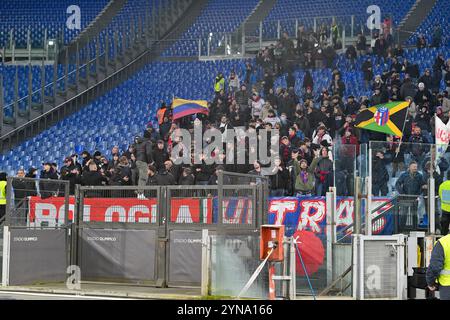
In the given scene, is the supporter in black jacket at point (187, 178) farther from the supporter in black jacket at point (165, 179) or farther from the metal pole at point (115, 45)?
the metal pole at point (115, 45)

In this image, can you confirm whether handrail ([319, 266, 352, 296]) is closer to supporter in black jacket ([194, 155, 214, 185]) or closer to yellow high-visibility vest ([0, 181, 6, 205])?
yellow high-visibility vest ([0, 181, 6, 205])

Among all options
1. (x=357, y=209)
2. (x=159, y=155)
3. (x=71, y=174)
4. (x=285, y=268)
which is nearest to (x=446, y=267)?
(x=285, y=268)

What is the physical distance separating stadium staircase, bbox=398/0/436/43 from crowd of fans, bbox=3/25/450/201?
2268 mm

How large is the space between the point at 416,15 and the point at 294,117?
7.76 meters

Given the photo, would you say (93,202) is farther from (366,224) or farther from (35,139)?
(35,139)

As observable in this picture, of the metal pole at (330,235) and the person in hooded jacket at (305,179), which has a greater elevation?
the person in hooded jacket at (305,179)

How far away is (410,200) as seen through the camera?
16062 mm

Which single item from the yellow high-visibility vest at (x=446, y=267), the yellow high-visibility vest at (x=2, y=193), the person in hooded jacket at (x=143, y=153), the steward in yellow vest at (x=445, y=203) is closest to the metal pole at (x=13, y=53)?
the person in hooded jacket at (x=143, y=153)

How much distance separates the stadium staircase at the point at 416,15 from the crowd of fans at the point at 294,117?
7.44 ft

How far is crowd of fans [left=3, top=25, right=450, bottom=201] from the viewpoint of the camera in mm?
23219

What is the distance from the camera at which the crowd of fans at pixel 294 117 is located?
914 inches

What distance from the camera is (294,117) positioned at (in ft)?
87.2

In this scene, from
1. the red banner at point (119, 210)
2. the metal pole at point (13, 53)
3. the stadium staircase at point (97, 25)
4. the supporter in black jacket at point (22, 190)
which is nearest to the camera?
the red banner at point (119, 210)

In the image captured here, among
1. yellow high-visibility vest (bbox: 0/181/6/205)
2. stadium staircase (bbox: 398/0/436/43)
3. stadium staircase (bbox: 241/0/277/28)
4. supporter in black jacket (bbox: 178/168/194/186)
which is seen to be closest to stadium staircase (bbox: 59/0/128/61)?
stadium staircase (bbox: 241/0/277/28)
